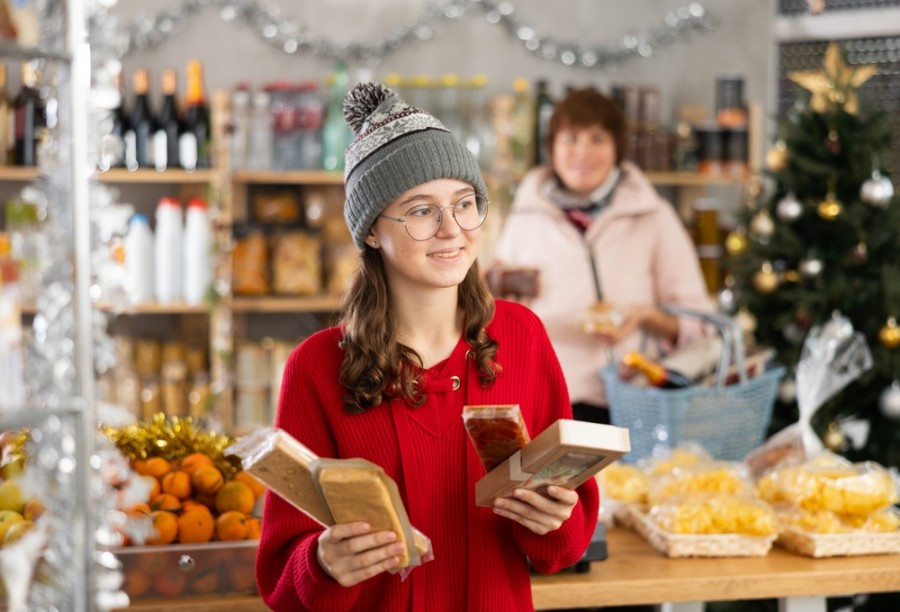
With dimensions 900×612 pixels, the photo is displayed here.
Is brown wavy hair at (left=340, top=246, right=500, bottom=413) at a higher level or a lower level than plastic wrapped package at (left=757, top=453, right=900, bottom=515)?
higher

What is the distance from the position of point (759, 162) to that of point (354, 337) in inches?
154

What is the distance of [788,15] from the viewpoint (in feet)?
17.1

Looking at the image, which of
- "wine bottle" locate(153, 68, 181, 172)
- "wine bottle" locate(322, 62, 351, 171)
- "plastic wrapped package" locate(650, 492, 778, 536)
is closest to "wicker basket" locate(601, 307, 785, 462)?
"plastic wrapped package" locate(650, 492, 778, 536)

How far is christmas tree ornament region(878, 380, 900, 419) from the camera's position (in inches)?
143

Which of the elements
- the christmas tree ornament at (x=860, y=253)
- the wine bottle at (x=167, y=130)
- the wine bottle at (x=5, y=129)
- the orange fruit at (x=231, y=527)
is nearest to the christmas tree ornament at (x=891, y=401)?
the christmas tree ornament at (x=860, y=253)

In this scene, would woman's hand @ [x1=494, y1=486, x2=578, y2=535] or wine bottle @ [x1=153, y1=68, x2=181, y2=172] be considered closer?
woman's hand @ [x1=494, y1=486, x2=578, y2=535]

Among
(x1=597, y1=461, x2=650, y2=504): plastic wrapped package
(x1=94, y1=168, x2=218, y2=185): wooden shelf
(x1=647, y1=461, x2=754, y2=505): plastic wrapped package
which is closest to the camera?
(x1=647, y1=461, x2=754, y2=505): plastic wrapped package

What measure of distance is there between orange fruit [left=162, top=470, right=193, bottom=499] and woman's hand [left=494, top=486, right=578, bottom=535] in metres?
0.68

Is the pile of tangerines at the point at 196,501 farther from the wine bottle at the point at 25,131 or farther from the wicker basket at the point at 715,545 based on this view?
the wine bottle at the point at 25,131

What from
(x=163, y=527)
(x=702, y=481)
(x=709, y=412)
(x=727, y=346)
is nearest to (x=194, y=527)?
(x=163, y=527)

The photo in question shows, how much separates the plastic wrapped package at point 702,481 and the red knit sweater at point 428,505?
66cm

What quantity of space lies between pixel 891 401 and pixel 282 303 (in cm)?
233

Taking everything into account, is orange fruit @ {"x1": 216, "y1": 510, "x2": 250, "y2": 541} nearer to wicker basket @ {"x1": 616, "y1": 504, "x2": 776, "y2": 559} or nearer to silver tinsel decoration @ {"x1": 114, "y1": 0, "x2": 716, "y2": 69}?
wicker basket @ {"x1": 616, "y1": 504, "x2": 776, "y2": 559}

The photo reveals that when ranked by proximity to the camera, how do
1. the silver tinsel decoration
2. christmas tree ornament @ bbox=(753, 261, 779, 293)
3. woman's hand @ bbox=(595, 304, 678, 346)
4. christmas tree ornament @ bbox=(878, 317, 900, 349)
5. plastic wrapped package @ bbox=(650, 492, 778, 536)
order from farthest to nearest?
the silver tinsel decoration
christmas tree ornament @ bbox=(753, 261, 779, 293)
christmas tree ornament @ bbox=(878, 317, 900, 349)
woman's hand @ bbox=(595, 304, 678, 346)
plastic wrapped package @ bbox=(650, 492, 778, 536)
